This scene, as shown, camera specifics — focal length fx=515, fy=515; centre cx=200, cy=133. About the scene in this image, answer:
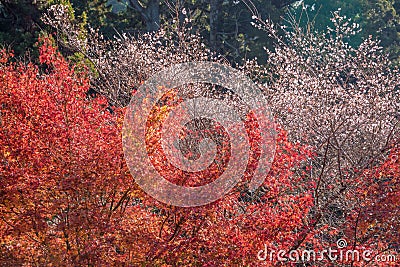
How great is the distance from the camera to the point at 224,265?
6309 mm

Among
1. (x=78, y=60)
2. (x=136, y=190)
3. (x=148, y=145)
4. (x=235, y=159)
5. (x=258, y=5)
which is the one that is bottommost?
(x=136, y=190)

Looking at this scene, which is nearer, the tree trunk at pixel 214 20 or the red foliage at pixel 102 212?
the red foliage at pixel 102 212

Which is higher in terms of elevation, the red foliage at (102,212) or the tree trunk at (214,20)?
the tree trunk at (214,20)

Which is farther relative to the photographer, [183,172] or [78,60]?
[78,60]

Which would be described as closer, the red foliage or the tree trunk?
the red foliage

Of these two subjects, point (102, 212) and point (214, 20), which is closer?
point (102, 212)

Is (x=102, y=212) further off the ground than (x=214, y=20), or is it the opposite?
(x=214, y=20)

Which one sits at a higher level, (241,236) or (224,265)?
(241,236)

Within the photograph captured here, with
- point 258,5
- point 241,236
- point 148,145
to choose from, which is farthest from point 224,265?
point 258,5

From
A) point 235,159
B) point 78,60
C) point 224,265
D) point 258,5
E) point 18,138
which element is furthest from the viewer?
point 258,5

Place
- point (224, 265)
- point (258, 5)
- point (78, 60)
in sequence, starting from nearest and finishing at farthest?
point (224, 265)
point (78, 60)
point (258, 5)

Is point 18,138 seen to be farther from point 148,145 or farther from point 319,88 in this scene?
point 319,88

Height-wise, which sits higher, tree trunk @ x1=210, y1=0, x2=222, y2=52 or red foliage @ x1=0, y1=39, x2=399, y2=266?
tree trunk @ x1=210, y1=0, x2=222, y2=52

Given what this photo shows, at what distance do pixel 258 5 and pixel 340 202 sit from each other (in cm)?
1669
